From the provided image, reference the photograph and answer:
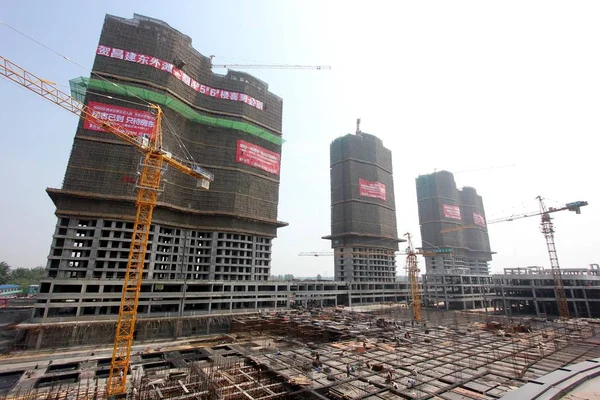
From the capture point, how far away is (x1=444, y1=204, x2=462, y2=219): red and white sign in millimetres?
170375

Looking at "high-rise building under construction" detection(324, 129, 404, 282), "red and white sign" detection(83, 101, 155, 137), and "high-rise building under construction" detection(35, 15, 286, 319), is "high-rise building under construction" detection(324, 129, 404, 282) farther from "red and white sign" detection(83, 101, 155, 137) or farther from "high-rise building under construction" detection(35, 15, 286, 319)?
"red and white sign" detection(83, 101, 155, 137)

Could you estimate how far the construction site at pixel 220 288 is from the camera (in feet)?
98.4

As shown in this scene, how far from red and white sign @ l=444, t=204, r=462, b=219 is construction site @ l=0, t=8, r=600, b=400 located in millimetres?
52469

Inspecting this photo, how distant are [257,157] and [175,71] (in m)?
35.5

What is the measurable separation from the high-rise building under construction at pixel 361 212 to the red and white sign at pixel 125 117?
285ft

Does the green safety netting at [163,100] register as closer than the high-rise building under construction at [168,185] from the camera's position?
No

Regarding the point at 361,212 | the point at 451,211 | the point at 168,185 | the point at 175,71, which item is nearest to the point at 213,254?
the point at 168,185

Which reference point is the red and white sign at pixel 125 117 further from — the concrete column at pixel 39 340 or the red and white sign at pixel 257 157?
the concrete column at pixel 39 340

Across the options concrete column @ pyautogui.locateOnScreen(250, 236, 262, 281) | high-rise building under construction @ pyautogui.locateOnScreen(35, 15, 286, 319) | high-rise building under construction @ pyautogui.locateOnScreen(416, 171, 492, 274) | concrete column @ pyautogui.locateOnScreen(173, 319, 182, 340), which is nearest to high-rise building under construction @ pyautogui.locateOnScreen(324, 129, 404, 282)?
high-rise building under construction @ pyautogui.locateOnScreen(416, 171, 492, 274)

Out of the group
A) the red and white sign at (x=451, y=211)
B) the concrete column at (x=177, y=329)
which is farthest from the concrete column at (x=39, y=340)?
the red and white sign at (x=451, y=211)

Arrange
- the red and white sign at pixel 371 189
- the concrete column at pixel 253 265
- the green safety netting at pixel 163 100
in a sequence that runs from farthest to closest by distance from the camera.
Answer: the red and white sign at pixel 371 189, the concrete column at pixel 253 265, the green safety netting at pixel 163 100

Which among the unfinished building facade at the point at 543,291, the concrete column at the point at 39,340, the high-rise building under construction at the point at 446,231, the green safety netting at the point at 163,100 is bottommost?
the concrete column at the point at 39,340

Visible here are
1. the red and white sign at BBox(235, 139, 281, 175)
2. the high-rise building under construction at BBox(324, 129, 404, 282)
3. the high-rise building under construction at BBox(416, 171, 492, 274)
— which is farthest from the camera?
the high-rise building under construction at BBox(416, 171, 492, 274)

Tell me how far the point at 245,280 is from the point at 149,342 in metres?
34.0
